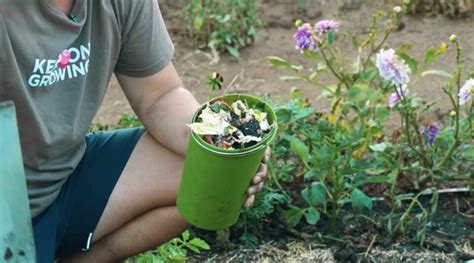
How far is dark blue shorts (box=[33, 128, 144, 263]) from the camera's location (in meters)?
2.58

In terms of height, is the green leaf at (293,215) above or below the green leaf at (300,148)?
below

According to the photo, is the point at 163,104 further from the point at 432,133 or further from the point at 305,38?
the point at 432,133

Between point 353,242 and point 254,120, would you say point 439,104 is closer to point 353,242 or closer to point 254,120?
point 353,242

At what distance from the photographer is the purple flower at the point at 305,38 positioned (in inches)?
129

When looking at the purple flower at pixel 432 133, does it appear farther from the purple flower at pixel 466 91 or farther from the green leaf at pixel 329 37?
the green leaf at pixel 329 37

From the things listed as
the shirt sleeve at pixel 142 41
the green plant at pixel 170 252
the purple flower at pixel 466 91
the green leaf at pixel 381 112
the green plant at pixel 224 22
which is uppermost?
the shirt sleeve at pixel 142 41

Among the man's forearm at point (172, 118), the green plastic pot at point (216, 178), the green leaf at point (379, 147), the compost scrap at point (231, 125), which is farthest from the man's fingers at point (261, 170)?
the green leaf at point (379, 147)

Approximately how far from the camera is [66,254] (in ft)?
8.95

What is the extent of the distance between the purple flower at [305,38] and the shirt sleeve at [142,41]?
28.9 inches

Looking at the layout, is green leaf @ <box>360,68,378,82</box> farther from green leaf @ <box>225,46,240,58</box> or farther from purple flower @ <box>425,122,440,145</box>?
green leaf @ <box>225,46,240,58</box>

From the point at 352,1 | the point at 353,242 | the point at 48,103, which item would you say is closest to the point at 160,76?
the point at 48,103

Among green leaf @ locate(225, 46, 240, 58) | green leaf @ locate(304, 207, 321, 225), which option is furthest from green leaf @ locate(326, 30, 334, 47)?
green leaf @ locate(225, 46, 240, 58)

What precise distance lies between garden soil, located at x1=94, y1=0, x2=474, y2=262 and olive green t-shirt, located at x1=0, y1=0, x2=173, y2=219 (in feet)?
2.35

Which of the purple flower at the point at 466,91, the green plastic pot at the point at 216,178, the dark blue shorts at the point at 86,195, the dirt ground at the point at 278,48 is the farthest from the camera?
the dirt ground at the point at 278,48
